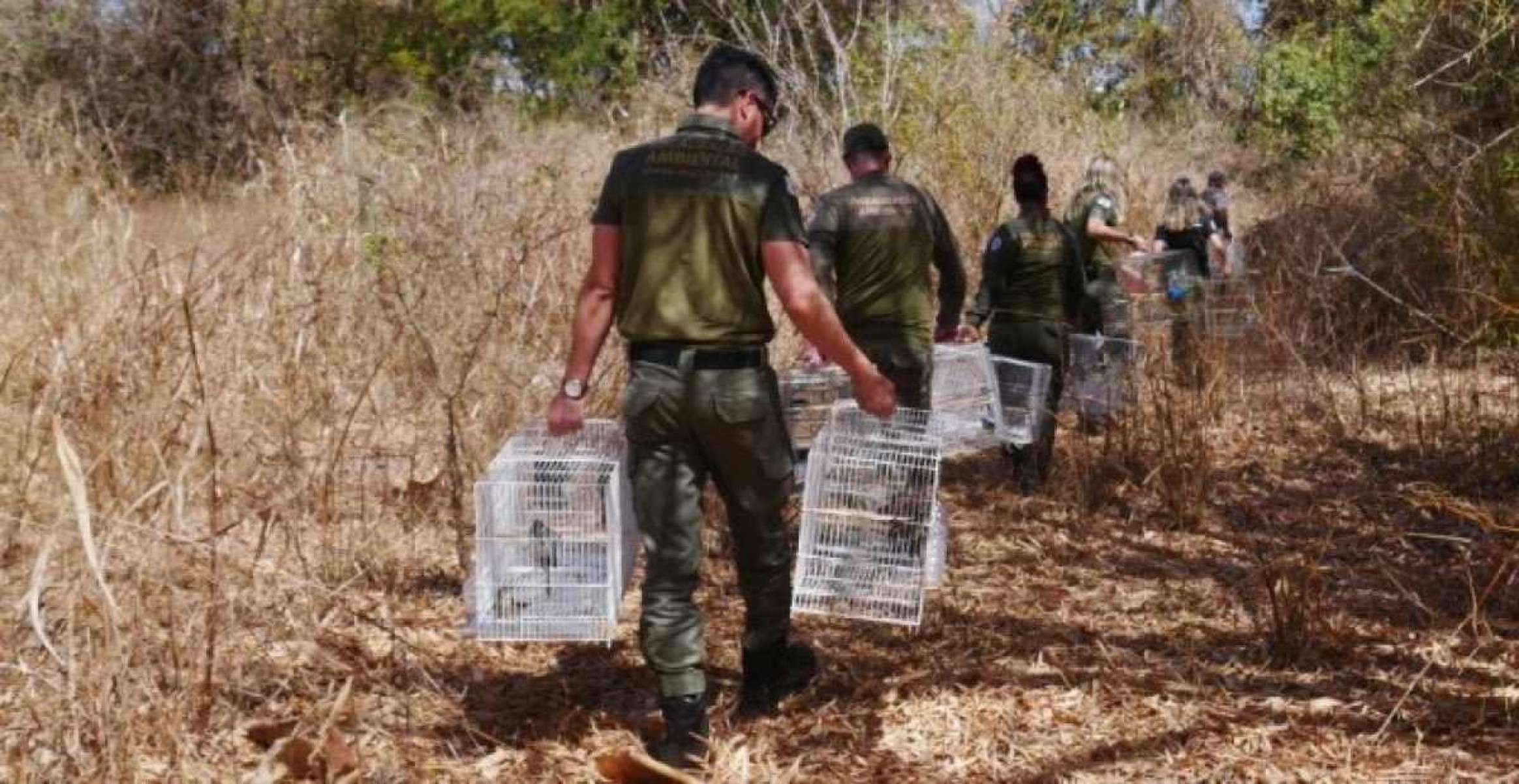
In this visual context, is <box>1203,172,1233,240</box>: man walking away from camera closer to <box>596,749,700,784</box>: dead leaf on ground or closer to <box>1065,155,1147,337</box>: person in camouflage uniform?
<box>1065,155,1147,337</box>: person in camouflage uniform

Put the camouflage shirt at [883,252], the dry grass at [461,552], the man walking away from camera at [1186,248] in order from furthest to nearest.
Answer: the man walking away from camera at [1186,248]
the camouflage shirt at [883,252]
the dry grass at [461,552]

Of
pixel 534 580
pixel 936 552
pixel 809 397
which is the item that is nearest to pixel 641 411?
pixel 534 580

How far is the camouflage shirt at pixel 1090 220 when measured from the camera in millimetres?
7414

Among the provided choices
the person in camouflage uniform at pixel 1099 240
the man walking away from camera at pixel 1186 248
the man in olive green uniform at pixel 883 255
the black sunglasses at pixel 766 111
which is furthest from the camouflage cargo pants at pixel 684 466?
the man walking away from camera at pixel 1186 248

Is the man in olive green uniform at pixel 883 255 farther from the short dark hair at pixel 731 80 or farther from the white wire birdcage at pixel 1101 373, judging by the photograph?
the short dark hair at pixel 731 80

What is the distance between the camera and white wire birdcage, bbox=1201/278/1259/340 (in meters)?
6.96

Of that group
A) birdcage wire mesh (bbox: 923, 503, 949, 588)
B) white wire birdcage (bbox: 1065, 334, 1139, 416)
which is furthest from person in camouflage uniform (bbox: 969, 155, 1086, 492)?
birdcage wire mesh (bbox: 923, 503, 949, 588)

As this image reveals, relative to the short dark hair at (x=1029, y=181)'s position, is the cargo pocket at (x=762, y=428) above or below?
below

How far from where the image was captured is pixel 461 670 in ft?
13.8

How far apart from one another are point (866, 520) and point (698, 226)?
3.72 feet

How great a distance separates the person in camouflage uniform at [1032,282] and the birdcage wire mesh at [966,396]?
431 millimetres

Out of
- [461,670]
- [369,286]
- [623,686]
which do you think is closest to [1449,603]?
[623,686]

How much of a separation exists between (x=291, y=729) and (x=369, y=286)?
3046 millimetres

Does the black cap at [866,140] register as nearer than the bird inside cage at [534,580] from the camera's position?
No
